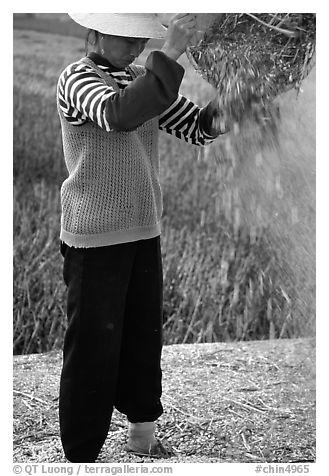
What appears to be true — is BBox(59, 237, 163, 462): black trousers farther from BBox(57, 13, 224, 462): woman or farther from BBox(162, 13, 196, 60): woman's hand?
BBox(162, 13, 196, 60): woman's hand

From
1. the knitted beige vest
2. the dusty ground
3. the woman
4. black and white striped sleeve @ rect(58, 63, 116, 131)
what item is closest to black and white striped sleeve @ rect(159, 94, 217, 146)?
the woman

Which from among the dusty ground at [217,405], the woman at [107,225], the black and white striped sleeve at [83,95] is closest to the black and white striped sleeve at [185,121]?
the woman at [107,225]

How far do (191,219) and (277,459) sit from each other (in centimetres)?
135

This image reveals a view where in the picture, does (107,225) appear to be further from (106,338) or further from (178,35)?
(178,35)

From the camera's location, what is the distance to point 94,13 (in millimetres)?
1690

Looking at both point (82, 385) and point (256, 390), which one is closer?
point (82, 385)

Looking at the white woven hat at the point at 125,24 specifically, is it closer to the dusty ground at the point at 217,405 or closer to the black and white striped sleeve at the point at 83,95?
the black and white striped sleeve at the point at 83,95

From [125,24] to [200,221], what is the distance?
5.08ft

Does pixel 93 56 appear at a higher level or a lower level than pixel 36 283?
higher

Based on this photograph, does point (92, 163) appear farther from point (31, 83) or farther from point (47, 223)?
point (31, 83)

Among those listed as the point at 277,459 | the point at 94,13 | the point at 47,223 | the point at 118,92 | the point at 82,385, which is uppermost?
the point at 94,13

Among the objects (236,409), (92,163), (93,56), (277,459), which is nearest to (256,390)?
(236,409)

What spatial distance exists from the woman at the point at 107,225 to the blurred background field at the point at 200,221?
380mm

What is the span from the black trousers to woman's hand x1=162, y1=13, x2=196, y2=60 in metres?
0.39
